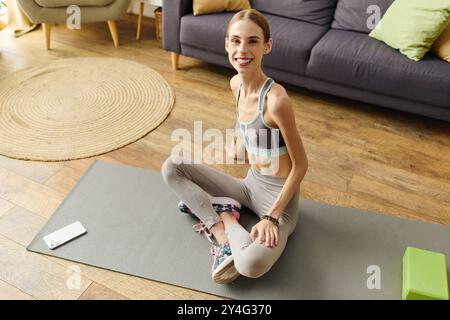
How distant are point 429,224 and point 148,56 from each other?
2.15 metres

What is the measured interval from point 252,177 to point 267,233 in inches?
11.6

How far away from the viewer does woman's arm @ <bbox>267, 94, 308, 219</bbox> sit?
4.55ft

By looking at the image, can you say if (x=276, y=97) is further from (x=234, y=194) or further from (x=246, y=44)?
(x=234, y=194)

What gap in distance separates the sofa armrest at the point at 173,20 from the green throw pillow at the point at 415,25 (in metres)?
1.21

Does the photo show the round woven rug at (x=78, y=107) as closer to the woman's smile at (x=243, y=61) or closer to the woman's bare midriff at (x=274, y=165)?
the woman's bare midriff at (x=274, y=165)

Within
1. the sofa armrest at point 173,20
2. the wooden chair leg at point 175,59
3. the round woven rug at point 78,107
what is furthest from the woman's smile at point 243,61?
the wooden chair leg at point 175,59

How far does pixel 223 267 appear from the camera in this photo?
1491mm

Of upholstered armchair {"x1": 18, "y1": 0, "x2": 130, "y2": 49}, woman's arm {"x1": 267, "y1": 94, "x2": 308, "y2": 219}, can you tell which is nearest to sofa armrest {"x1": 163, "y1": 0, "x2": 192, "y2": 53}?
upholstered armchair {"x1": 18, "y1": 0, "x2": 130, "y2": 49}

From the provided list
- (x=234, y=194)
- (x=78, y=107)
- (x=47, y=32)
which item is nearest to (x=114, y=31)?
(x=47, y=32)

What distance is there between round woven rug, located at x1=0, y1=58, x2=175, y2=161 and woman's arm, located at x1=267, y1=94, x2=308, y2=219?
1.05 meters

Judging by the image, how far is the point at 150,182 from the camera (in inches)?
78.1

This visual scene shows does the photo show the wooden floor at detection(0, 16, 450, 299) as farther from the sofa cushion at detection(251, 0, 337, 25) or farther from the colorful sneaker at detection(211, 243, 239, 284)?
the sofa cushion at detection(251, 0, 337, 25)

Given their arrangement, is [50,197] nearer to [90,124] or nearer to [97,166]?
[97,166]
